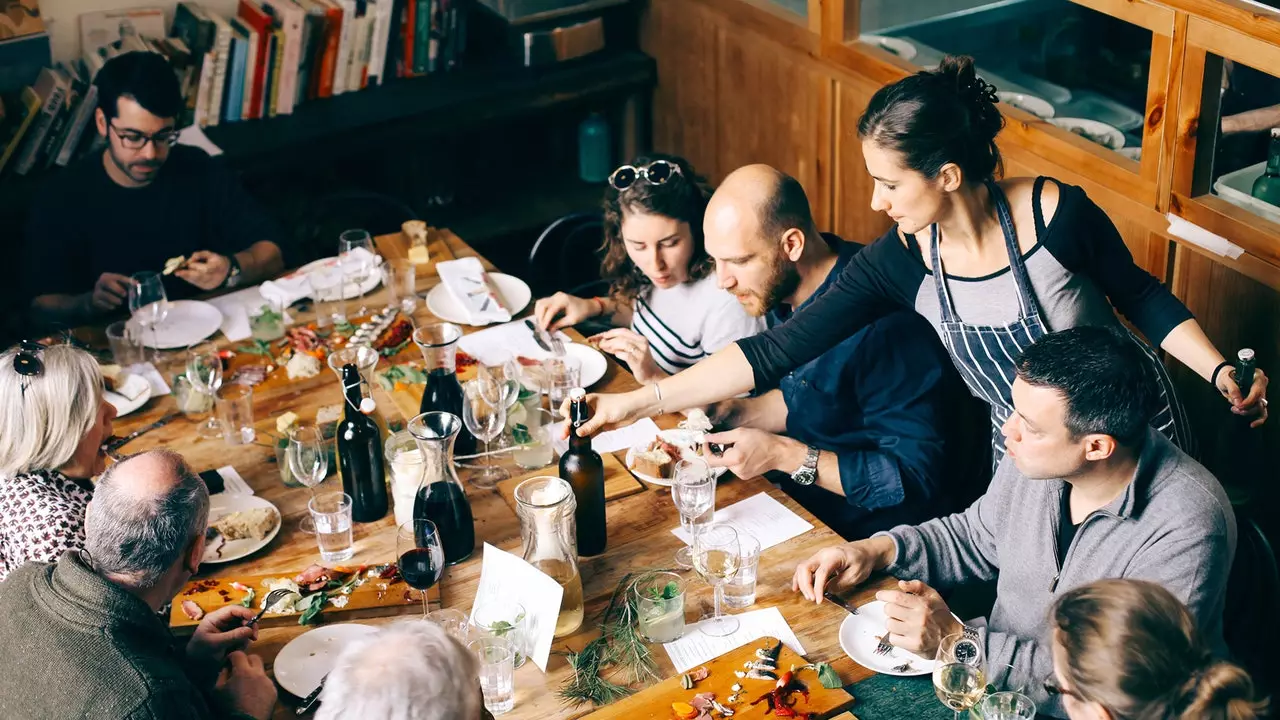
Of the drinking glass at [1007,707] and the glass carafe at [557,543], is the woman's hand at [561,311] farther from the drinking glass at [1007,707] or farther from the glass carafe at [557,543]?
the drinking glass at [1007,707]

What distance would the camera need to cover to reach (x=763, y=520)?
247 centimetres

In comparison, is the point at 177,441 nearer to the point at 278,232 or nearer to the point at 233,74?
the point at 278,232

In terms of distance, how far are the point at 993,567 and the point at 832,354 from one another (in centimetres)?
63

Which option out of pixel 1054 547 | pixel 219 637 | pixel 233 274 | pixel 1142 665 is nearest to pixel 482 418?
pixel 219 637

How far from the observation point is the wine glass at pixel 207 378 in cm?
287

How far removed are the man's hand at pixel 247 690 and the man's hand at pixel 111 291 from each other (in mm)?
1612

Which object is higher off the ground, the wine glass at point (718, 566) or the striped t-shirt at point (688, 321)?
the wine glass at point (718, 566)

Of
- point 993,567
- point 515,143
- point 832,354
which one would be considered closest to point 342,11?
point 515,143

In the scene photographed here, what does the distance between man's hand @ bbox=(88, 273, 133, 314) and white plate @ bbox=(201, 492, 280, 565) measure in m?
1.05

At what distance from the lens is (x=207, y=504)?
86.7 inches

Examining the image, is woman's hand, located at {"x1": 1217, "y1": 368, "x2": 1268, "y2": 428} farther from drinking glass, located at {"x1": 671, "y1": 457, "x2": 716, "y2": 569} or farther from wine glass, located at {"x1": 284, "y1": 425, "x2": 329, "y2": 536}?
wine glass, located at {"x1": 284, "y1": 425, "x2": 329, "y2": 536}

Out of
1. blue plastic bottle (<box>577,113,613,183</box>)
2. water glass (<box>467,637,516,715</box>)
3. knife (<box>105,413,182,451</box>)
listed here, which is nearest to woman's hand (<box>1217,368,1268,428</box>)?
water glass (<box>467,637,516,715</box>)

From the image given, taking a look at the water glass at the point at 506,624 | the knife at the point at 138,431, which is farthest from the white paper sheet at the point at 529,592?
the knife at the point at 138,431

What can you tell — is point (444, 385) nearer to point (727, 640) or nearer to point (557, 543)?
point (557, 543)
